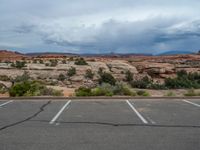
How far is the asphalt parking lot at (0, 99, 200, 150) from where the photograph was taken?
8.09 meters

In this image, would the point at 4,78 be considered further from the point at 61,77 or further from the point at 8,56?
the point at 8,56

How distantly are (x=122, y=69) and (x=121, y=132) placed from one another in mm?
48935

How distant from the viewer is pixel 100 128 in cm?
1028

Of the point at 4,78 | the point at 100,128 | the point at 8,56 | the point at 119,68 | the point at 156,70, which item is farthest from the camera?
the point at 8,56

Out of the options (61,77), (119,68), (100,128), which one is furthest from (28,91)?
(119,68)

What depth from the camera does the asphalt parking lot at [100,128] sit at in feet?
26.5

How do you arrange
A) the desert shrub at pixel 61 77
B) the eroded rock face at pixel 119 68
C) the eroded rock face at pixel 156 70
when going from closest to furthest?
the desert shrub at pixel 61 77 → the eroded rock face at pixel 156 70 → the eroded rock face at pixel 119 68

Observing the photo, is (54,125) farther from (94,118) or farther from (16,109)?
(16,109)

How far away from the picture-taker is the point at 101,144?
8109 mm

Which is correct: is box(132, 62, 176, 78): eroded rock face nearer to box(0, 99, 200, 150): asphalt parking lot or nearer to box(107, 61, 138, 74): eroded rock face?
box(107, 61, 138, 74): eroded rock face

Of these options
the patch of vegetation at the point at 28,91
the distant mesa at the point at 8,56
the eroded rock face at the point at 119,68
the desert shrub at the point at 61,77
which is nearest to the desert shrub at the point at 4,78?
the desert shrub at the point at 61,77

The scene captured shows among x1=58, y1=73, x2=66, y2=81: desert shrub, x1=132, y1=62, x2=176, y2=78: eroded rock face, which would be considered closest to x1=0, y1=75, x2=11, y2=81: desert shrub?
x1=58, y1=73, x2=66, y2=81: desert shrub

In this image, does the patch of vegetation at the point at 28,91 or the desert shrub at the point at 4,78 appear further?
the desert shrub at the point at 4,78

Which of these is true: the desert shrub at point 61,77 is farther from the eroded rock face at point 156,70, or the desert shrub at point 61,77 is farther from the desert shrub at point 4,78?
the eroded rock face at point 156,70
